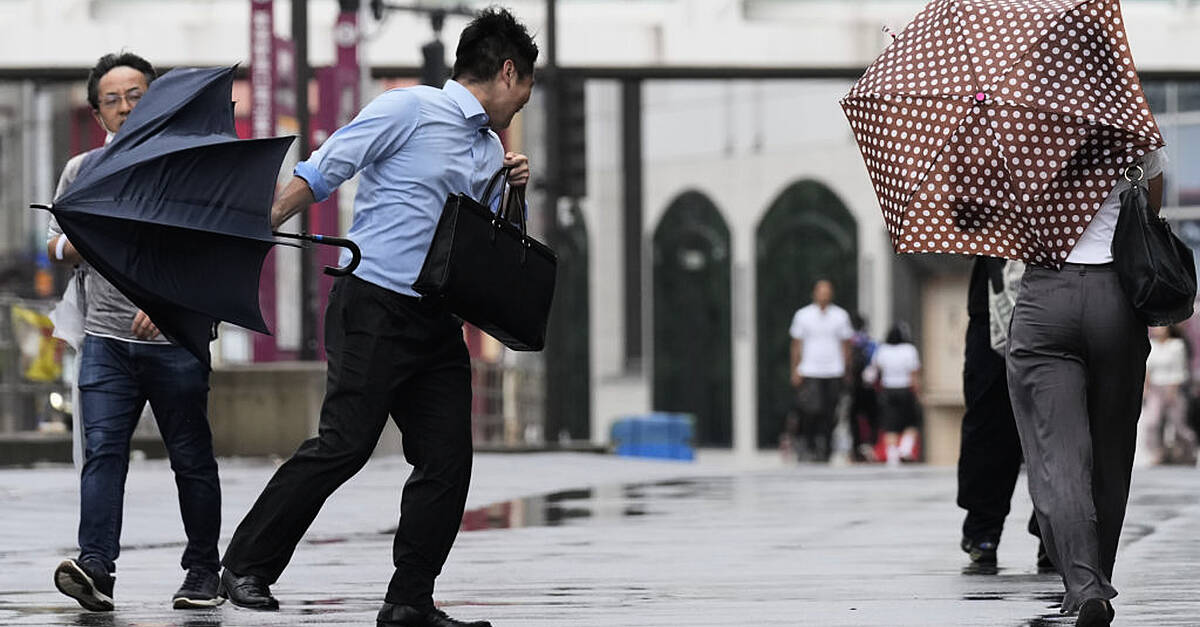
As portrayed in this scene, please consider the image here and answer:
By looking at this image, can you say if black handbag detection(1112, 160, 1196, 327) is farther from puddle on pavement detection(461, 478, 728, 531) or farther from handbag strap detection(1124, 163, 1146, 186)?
puddle on pavement detection(461, 478, 728, 531)

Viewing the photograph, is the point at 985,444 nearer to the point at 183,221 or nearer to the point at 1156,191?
the point at 1156,191

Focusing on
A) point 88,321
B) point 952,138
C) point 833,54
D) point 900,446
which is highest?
point 833,54

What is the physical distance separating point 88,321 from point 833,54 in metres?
19.9

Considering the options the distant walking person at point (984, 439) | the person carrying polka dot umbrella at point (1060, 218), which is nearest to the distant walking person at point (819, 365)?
the distant walking person at point (984, 439)

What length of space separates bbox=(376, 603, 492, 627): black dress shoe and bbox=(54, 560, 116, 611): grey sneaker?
123 cm

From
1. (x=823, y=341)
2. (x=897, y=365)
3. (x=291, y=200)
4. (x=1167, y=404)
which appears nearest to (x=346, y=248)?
(x=291, y=200)

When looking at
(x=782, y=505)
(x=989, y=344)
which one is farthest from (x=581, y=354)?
(x=989, y=344)

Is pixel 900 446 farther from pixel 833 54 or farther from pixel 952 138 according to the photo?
pixel 952 138

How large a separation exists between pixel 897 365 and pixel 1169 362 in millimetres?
2822

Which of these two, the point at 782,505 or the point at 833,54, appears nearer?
the point at 782,505

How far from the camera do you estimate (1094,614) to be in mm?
6633

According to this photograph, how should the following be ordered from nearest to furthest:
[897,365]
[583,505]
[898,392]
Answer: [583,505]
[897,365]
[898,392]

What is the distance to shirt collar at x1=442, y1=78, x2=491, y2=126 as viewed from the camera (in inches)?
269

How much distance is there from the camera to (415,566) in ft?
22.0
